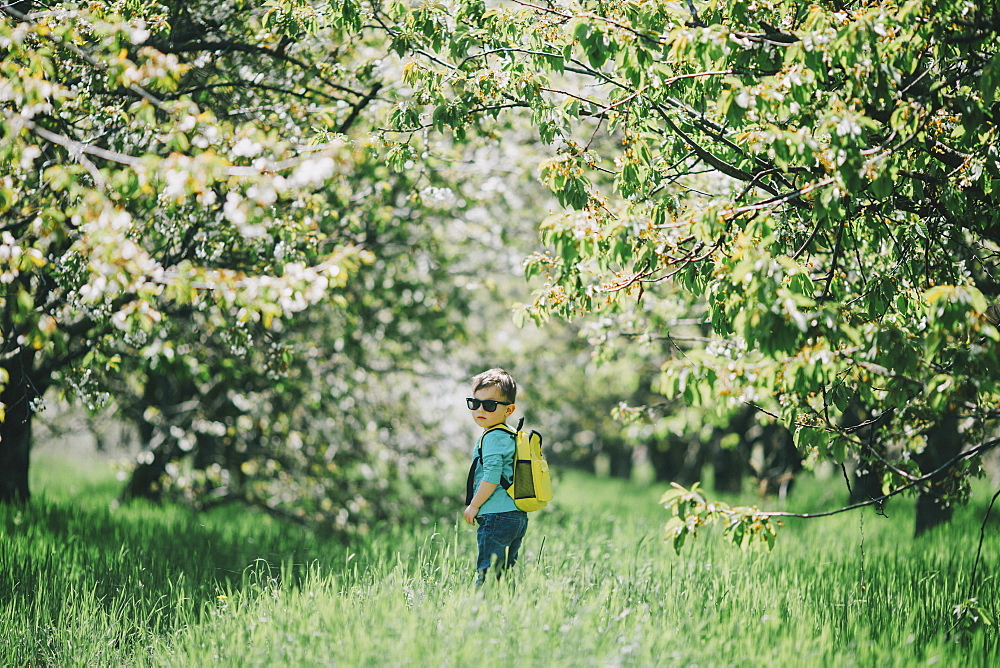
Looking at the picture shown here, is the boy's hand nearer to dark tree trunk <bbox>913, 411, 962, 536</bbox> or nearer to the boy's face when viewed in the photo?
the boy's face

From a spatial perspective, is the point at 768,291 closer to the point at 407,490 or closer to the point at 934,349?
the point at 934,349

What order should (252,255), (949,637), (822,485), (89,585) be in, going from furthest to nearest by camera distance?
(822,485)
(252,255)
(89,585)
(949,637)

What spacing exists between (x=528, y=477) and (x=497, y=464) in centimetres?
21

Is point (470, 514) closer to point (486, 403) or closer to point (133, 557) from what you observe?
point (486, 403)

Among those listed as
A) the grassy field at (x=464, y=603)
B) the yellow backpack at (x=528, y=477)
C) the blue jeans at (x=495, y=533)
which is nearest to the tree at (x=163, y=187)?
the grassy field at (x=464, y=603)

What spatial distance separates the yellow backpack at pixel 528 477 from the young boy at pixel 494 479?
0.04 metres

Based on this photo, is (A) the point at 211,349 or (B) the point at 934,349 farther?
(A) the point at 211,349

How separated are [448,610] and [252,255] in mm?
3235

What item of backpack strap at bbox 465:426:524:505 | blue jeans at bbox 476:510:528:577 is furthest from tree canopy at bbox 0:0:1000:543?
blue jeans at bbox 476:510:528:577

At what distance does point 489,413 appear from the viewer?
4.66m

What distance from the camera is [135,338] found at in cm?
515

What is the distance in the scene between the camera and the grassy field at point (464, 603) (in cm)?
361

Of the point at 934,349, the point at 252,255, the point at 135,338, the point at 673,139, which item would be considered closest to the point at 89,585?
the point at 135,338

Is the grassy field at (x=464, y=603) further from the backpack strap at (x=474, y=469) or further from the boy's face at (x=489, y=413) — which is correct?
the boy's face at (x=489, y=413)
